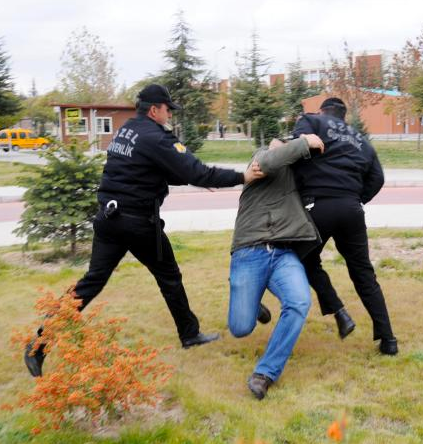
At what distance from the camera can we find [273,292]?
4.01 metres

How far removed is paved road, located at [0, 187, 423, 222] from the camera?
1448 centimetres

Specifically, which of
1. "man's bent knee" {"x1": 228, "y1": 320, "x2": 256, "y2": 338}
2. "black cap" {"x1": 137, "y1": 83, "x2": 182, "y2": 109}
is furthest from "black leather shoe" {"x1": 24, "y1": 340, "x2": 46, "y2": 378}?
"black cap" {"x1": 137, "y1": 83, "x2": 182, "y2": 109}

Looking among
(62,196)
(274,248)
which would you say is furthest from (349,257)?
(62,196)

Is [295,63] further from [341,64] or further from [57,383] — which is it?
[57,383]

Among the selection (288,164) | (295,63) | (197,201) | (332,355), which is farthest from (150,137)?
(295,63)

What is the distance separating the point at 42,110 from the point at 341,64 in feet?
111

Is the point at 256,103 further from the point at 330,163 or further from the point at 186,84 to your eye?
the point at 330,163

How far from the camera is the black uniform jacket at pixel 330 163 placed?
419 cm

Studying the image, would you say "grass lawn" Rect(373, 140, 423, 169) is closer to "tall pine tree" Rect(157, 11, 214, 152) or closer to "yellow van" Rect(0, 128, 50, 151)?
"tall pine tree" Rect(157, 11, 214, 152)

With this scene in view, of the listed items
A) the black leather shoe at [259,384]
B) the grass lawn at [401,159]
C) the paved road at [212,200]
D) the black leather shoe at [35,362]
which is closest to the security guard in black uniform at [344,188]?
the black leather shoe at [259,384]

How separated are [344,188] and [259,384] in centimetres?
141

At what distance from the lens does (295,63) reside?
38.4 meters

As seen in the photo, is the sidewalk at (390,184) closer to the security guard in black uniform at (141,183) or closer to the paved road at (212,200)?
the paved road at (212,200)

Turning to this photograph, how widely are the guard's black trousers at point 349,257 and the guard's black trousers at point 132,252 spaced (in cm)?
98
